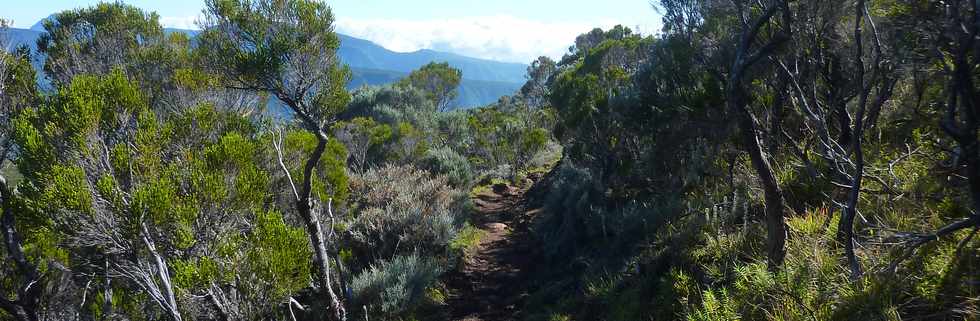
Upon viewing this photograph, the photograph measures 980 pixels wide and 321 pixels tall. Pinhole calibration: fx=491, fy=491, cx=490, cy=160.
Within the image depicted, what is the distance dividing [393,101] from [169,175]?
24709 mm

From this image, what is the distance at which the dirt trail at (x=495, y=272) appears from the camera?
8953 mm

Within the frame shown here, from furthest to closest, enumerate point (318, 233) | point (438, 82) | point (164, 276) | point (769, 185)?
point (438, 82) < point (318, 233) < point (164, 276) < point (769, 185)

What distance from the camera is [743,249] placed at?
500 centimetres

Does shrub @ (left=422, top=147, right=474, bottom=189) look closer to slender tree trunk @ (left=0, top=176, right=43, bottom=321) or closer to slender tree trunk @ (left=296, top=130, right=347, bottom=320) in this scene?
slender tree trunk @ (left=296, top=130, right=347, bottom=320)

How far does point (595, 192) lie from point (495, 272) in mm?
2982

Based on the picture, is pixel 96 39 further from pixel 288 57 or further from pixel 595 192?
pixel 595 192

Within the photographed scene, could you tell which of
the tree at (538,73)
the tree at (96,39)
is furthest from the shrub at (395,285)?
the tree at (538,73)

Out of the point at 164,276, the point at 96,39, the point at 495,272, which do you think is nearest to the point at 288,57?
the point at 164,276

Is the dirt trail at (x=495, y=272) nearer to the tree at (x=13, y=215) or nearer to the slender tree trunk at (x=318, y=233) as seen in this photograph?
the slender tree trunk at (x=318, y=233)

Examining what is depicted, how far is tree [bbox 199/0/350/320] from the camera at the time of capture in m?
7.64

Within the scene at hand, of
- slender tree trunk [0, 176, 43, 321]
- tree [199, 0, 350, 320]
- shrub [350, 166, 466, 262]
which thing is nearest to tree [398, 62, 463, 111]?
shrub [350, 166, 466, 262]

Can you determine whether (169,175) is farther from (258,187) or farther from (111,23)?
(111,23)

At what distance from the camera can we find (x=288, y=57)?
25.6ft

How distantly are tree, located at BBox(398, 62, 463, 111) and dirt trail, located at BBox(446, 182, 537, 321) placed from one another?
2201cm
